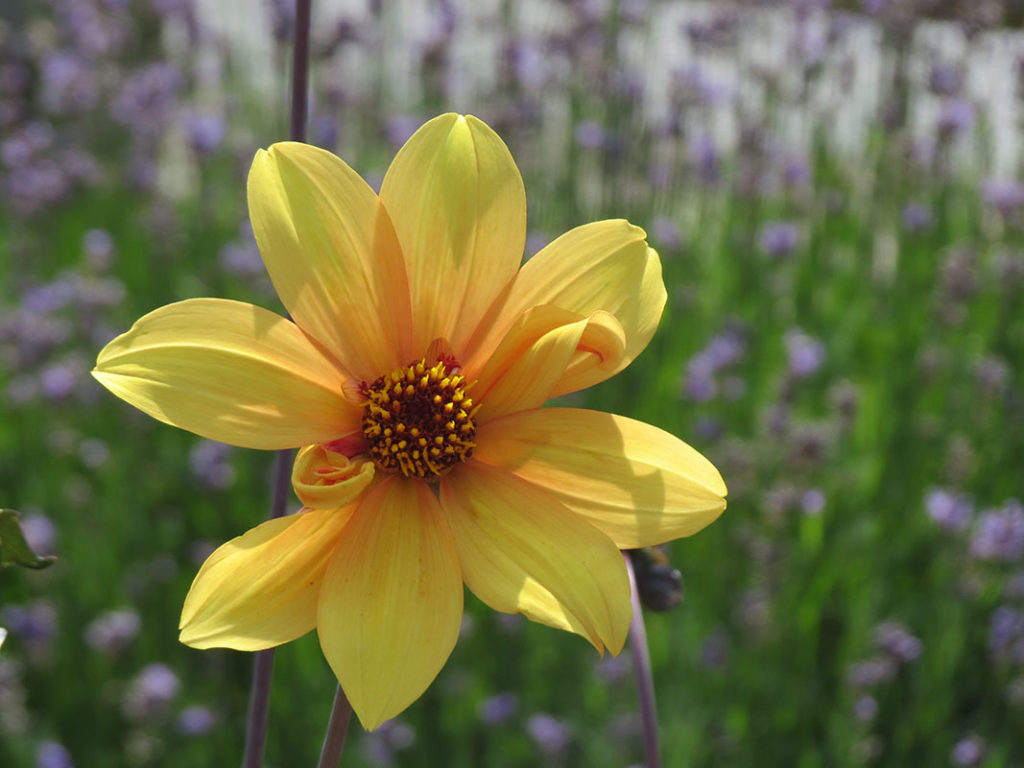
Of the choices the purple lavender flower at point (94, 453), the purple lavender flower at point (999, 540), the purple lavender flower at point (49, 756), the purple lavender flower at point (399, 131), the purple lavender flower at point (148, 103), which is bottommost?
the purple lavender flower at point (49, 756)

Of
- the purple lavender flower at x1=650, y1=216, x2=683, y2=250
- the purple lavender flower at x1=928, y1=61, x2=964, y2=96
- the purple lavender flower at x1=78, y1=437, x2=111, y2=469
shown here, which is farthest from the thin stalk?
the purple lavender flower at x1=928, y1=61, x2=964, y2=96

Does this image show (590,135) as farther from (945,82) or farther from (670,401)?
(945,82)

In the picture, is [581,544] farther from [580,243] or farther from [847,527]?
[847,527]

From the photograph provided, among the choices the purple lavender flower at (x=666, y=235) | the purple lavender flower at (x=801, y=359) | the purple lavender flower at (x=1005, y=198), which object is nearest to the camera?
the purple lavender flower at (x=801, y=359)

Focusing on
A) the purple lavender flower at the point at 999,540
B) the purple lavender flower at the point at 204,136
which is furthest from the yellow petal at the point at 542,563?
the purple lavender flower at the point at 204,136

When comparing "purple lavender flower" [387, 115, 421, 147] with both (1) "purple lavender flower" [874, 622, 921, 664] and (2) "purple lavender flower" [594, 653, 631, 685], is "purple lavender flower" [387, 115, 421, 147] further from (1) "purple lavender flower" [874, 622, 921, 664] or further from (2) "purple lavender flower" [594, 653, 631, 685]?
(1) "purple lavender flower" [874, 622, 921, 664]

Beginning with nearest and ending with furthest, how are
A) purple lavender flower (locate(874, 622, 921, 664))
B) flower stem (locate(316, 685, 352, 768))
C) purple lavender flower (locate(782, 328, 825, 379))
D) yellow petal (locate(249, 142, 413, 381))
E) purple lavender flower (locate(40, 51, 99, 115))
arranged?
flower stem (locate(316, 685, 352, 768)) < yellow petal (locate(249, 142, 413, 381)) < purple lavender flower (locate(874, 622, 921, 664)) < purple lavender flower (locate(782, 328, 825, 379)) < purple lavender flower (locate(40, 51, 99, 115))

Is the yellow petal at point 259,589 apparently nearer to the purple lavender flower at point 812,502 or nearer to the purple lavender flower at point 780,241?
the purple lavender flower at point 812,502
